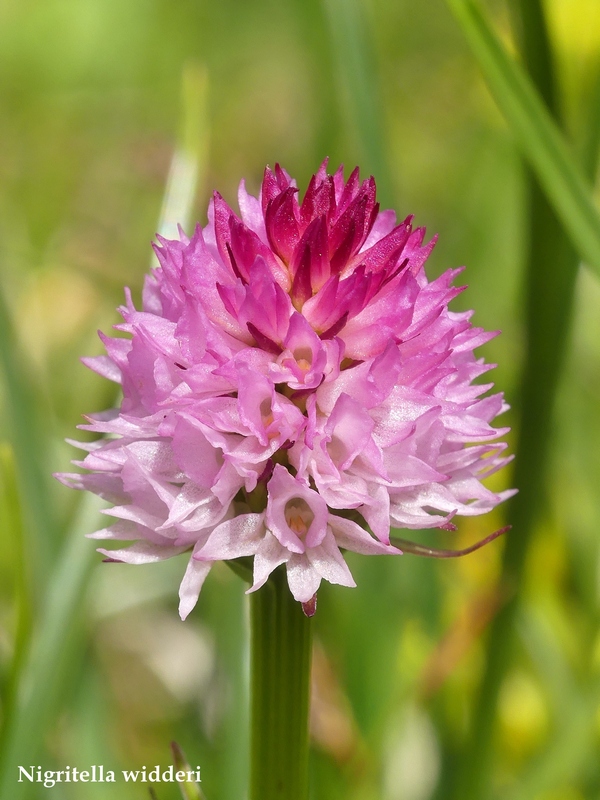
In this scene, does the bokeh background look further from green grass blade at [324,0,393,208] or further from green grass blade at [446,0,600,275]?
green grass blade at [446,0,600,275]

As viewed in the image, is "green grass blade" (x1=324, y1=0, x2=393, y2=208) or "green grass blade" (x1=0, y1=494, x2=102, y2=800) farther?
"green grass blade" (x1=324, y1=0, x2=393, y2=208)

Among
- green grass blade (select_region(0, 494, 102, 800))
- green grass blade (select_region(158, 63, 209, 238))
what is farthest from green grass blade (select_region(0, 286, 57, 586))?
green grass blade (select_region(158, 63, 209, 238))

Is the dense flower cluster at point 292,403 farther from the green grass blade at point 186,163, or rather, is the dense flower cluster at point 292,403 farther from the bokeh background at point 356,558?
the green grass blade at point 186,163

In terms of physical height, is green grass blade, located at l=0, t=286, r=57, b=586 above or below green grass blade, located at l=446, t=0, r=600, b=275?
below

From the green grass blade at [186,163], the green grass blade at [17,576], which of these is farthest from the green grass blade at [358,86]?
the green grass blade at [17,576]

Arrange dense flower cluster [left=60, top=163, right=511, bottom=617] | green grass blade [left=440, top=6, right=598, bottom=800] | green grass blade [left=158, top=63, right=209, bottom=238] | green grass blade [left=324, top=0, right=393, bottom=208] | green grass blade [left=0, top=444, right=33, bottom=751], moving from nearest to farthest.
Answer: dense flower cluster [left=60, top=163, right=511, bottom=617] < green grass blade [left=0, top=444, right=33, bottom=751] < green grass blade [left=440, top=6, right=598, bottom=800] < green grass blade [left=158, top=63, right=209, bottom=238] < green grass blade [left=324, top=0, right=393, bottom=208]

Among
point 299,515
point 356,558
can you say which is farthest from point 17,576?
point 356,558

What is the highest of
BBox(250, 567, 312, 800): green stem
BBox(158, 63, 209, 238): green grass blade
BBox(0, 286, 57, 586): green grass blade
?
BBox(158, 63, 209, 238): green grass blade

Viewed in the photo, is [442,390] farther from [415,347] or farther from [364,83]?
[364,83]
